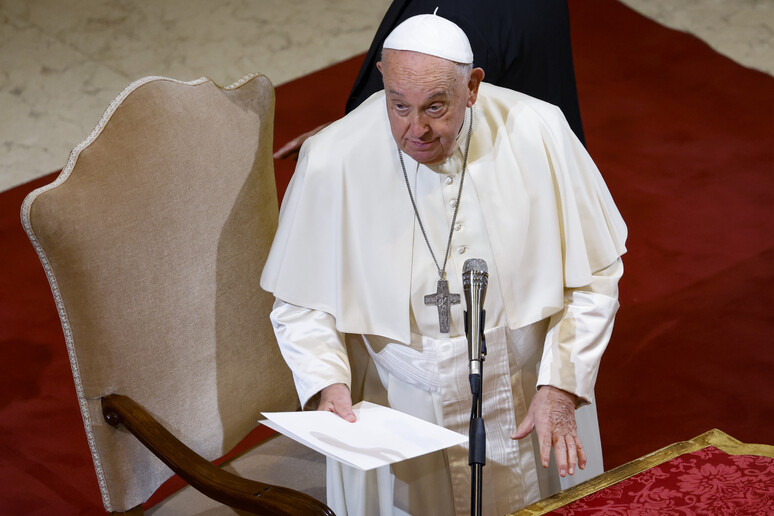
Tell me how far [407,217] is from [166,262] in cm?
60

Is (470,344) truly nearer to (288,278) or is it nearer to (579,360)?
(579,360)

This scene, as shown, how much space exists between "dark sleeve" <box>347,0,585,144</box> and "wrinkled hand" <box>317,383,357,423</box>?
128cm

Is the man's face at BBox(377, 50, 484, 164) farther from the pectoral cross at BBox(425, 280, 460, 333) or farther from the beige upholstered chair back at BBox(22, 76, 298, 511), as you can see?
the beige upholstered chair back at BBox(22, 76, 298, 511)

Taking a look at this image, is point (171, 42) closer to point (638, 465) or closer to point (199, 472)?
point (199, 472)

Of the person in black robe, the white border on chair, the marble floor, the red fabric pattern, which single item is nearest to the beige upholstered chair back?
the white border on chair

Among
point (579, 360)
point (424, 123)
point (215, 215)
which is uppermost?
point (424, 123)

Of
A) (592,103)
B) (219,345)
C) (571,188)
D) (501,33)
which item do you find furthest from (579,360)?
(592,103)

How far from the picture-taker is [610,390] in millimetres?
4102

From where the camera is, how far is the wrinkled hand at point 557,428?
2.12 m

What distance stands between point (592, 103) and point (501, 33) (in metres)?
2.96

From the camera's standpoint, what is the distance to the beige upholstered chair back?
7.33 ft

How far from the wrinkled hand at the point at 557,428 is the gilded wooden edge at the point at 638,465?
9 cm

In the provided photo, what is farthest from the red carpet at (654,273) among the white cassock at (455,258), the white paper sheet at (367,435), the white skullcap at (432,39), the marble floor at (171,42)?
the white skullcap at (432,39)

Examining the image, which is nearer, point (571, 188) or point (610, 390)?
point (571, 188)
